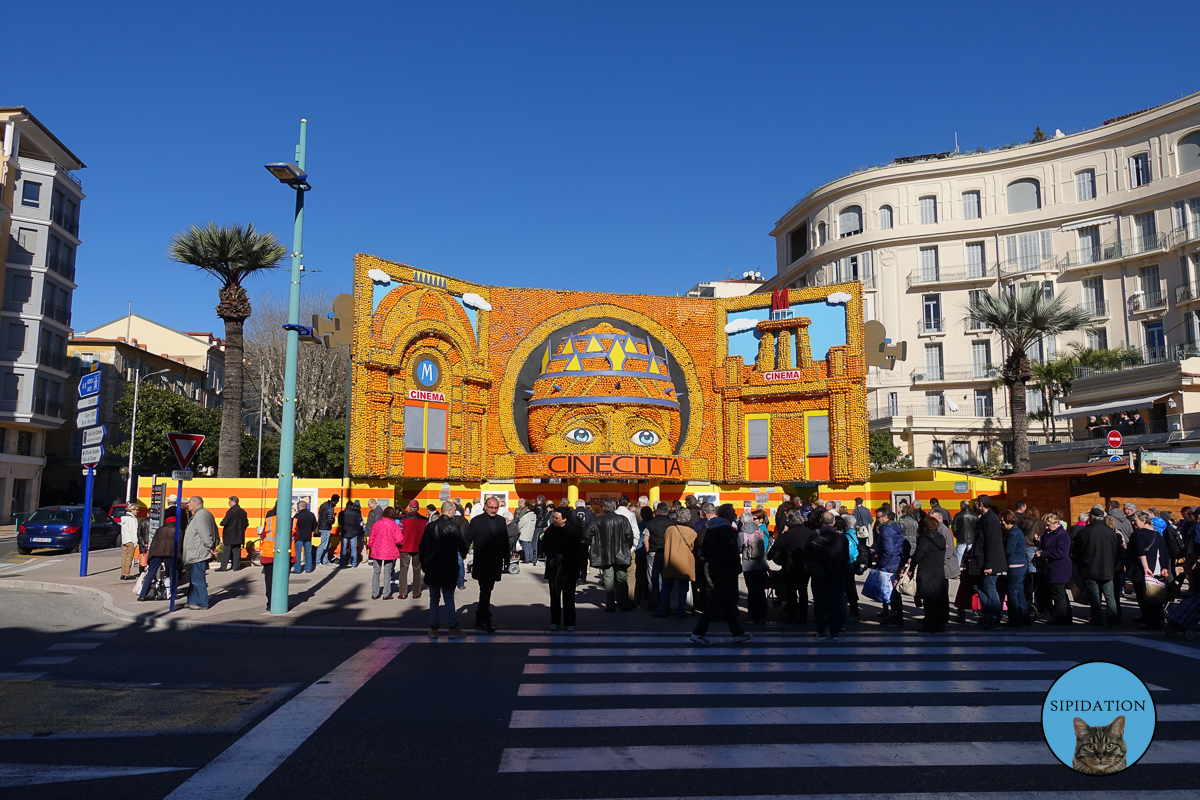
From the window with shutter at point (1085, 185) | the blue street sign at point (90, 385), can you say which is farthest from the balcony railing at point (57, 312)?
the window with shutter at point (1085, 185)

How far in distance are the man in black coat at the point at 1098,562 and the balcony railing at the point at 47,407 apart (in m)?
46.4

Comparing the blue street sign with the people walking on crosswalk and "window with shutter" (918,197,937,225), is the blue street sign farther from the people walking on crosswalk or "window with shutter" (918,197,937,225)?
"window with shutter" (918,197,937,225)

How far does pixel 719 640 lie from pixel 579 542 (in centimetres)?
229

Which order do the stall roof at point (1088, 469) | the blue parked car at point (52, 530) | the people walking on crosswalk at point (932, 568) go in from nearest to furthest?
the people walking on crosswalk at point (932, 568) → the stall roof at point (1088, 469) → the blue parked car at point (52, 530)

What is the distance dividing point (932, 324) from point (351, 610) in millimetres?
43462

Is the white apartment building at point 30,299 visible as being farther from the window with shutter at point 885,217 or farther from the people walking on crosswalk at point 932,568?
the window with shutter at point 885,217

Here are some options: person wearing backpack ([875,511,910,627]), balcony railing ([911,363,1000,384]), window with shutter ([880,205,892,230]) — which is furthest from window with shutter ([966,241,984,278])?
person wearing backpack ([875,511,910,627])

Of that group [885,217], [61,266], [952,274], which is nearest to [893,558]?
[952,274]

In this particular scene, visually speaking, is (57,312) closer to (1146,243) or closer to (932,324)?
(932,324)

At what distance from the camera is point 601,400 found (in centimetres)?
2675

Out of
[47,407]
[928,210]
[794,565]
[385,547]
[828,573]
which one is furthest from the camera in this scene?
[928,210]

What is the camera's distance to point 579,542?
→ 11.2 metres

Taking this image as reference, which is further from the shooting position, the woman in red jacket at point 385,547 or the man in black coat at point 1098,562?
the woman in red jacket at point 385,547

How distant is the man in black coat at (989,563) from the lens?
1117 cm
